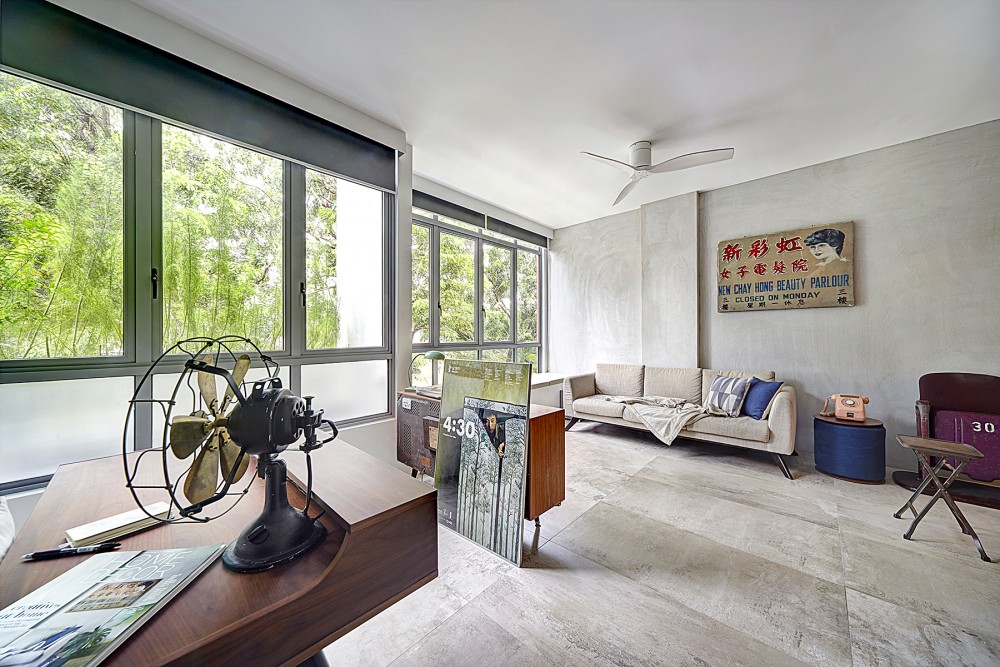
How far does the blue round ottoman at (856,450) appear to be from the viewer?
2973 mm

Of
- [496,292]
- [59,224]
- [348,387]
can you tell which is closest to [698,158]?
[496,292]

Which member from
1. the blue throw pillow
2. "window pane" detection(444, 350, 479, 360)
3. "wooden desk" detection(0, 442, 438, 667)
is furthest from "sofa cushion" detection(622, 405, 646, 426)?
"wooden desk" detection(0, 442, 438, 667)

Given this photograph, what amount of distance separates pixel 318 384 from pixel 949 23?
13.9 ft

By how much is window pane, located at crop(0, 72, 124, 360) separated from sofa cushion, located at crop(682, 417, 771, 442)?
426 centimetres

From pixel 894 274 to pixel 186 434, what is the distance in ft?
16.1

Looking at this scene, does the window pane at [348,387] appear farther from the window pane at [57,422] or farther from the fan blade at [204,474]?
the fan blade at [204,474]

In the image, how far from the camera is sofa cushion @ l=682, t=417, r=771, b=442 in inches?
130

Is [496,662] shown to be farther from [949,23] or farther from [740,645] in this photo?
[949,23]

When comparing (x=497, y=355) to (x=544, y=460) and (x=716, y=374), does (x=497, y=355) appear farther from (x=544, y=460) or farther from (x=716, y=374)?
(x=544, y=460)

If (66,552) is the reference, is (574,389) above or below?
below

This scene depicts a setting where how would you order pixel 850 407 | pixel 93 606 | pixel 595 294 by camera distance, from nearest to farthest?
pixel 93 606
pixel 850 407
pixel 595 294

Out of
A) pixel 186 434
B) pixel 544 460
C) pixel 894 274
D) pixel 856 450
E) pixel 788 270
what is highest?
pixel 788 270

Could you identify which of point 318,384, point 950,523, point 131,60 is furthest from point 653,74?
point 950,523

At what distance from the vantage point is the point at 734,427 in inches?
135
